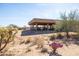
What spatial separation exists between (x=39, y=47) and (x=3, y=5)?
4.75ft

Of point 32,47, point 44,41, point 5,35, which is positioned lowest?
point 32,47

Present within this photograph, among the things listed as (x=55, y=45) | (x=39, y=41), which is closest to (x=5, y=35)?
(x=39, y=41)

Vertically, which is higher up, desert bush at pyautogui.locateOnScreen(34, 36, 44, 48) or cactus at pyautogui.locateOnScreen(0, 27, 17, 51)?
cactus at pyautogui.locateOnScreen(0, 27, 17, 51)

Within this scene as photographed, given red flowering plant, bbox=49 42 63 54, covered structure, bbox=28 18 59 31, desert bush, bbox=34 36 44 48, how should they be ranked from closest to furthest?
red flowering plant, bbox=49 42 63 54 < desert bush, bbox=34 36 44 48 < covered structure, bbox=28 18 59 31

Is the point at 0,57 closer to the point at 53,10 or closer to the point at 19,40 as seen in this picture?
the point at 19,40

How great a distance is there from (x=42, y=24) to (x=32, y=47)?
138cm

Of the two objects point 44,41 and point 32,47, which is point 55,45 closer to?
point 44,41

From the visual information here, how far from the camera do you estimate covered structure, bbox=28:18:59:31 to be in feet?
22.5

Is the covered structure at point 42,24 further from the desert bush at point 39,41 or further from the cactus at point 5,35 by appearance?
the cactus at point 5,35

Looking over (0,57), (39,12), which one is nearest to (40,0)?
(39,12)

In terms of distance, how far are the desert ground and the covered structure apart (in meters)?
0.37

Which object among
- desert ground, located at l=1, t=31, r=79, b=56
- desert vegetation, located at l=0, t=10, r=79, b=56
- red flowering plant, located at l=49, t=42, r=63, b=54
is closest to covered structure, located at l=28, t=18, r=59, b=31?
desert vegetation, located at l=0, t=10, r=79, b=56

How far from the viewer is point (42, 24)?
25.7 ft

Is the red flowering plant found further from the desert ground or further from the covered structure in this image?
the covered structure
